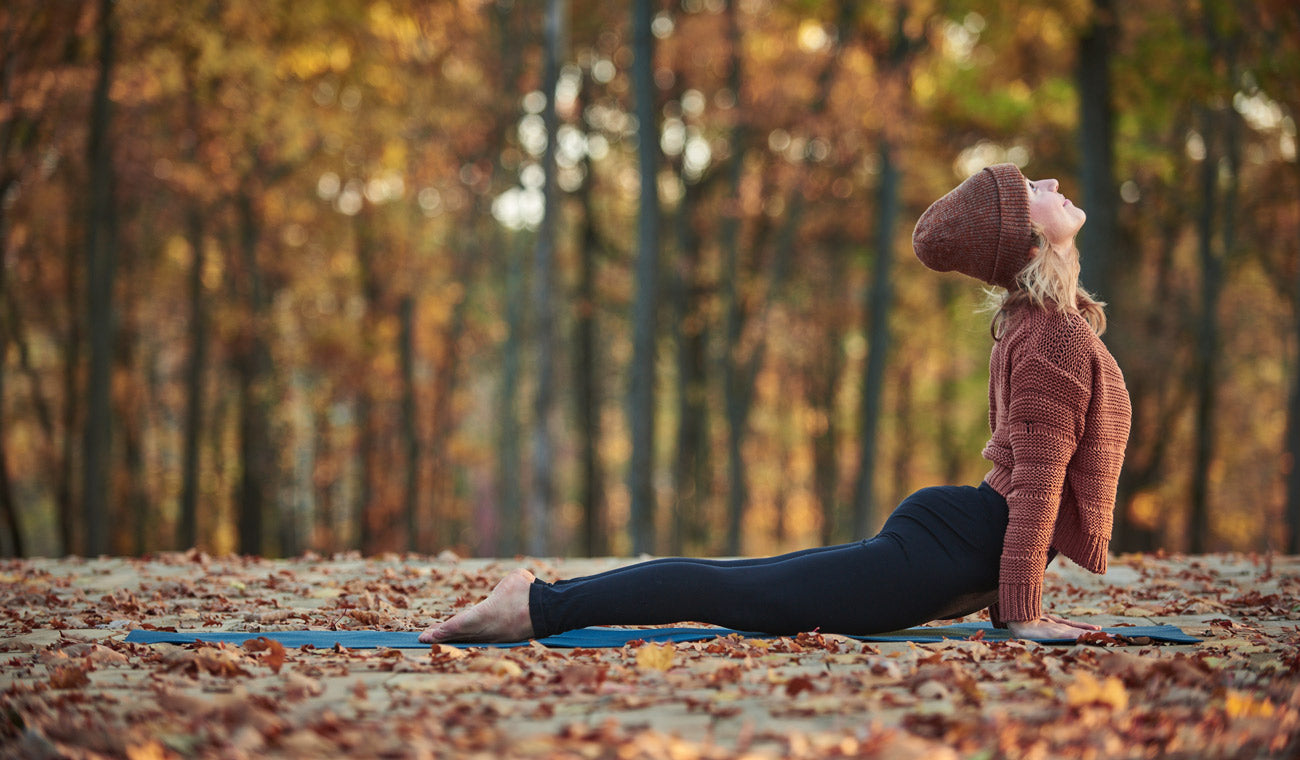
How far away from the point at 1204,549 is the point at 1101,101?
24.5 feet

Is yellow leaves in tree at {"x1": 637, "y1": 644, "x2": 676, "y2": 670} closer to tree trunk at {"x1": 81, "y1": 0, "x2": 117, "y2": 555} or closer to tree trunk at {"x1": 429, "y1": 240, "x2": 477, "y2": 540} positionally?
tree trunk at {"x1": 81, "y1": 0, "x2": 117, "y2": 555}

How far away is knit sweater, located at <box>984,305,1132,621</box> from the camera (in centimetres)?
411

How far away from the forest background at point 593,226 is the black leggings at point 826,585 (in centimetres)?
749

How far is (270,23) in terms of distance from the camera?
13.7 m

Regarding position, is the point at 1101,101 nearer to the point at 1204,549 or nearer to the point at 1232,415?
the point at 1204,549

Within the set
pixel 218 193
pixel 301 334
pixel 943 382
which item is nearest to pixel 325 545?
pixel 301 334

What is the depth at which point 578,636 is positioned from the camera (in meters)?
4.41

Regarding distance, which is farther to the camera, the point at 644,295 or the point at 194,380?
the point at 194,380

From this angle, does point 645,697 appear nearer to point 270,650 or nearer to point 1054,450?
point 270,650

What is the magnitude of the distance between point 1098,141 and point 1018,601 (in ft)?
30.7

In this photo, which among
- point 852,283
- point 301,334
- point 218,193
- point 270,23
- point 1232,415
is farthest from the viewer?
point 852,283

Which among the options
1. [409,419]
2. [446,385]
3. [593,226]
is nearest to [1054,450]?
[593,226]

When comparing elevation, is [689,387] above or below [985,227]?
below

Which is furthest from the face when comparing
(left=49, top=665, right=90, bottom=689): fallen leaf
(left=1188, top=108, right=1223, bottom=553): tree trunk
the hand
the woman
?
(left=1188, top=108, right=1223, bottom=553): tree trunk
